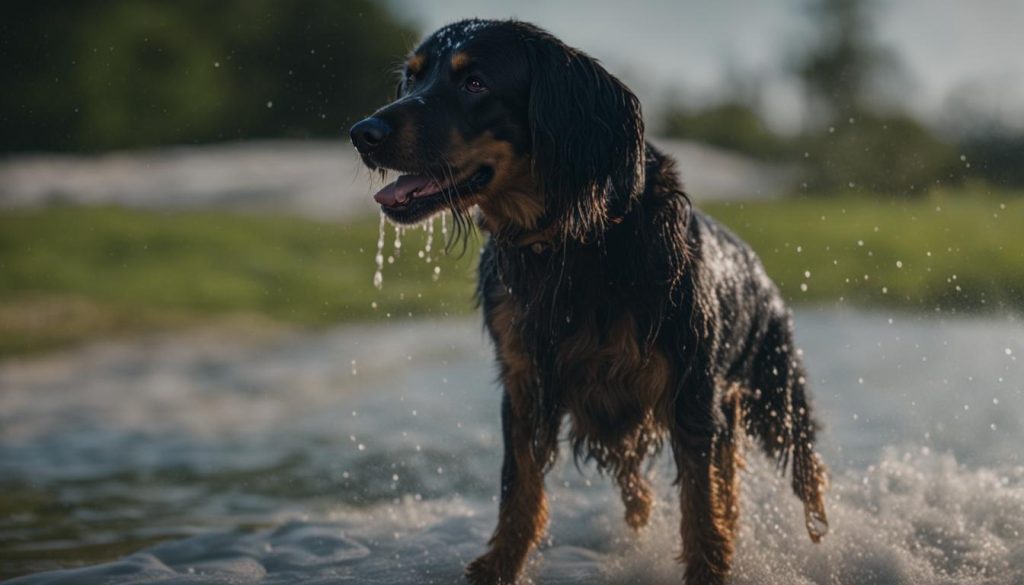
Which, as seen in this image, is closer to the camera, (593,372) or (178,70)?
(593,372)

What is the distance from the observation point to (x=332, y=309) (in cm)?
1762

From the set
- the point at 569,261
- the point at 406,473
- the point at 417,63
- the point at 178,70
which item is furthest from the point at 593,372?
the point at 178,70

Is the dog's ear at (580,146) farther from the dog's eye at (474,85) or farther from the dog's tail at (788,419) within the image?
the dog's tail at (788,419)

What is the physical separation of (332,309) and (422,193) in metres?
13.3

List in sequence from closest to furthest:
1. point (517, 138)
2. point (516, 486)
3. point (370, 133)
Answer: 1. point (370, 133)
2. point (517, 138)
3. point (516, 486)

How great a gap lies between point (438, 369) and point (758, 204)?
14297mm

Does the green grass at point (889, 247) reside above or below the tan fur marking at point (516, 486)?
above

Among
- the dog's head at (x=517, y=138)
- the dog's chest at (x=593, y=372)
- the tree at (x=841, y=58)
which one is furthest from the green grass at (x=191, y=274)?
the tree at (x=841, y=58)

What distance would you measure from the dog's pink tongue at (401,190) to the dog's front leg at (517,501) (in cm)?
94

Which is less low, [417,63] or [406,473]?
[417,63]

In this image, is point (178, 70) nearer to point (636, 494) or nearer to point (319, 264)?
point (319, 264)

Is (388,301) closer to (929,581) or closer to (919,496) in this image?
(919,496)

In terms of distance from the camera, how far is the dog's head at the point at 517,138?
4.43 meters

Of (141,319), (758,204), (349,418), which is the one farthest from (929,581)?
(758,204)
